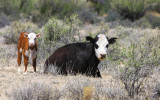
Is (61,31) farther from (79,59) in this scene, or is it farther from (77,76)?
(77,76)

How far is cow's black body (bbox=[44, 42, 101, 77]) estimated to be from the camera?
1022cm

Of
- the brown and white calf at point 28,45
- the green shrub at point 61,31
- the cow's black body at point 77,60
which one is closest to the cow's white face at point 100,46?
the cow's black body at point 77,60

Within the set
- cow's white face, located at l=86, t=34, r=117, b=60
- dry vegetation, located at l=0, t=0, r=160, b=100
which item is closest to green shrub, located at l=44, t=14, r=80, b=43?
dry vegetation, located at l=0, t=0, r=160, b=100

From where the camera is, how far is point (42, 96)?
6633mm

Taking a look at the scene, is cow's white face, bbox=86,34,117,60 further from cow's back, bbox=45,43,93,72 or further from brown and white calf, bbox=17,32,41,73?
brown and white calf, bbox=17,32,41,73

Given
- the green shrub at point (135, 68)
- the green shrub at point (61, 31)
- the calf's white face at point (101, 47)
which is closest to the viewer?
the green shrub at point (135, 68)

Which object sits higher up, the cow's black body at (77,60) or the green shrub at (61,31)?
the green shrub at (61,31)

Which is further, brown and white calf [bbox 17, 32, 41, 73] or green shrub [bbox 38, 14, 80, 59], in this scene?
green shrub [bbox 38, 14, 80, 59]

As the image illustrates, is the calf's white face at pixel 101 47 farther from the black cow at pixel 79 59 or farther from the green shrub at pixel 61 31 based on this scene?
the green shrub at pixel 61 31

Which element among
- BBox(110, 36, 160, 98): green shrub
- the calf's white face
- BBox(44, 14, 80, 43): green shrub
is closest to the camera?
BBox(110, 36, 160, 98): green shrub

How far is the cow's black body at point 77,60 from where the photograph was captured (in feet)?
33.5

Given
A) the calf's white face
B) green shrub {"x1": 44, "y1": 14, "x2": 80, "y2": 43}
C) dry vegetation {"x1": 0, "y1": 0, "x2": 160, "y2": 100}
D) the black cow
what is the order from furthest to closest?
green shrub {"x1": 44, "y1": 14, "x2": 80, "y2": 43} < the black cow < the calf's white face < dry vegetation {"x1": 0, "y1": 0, "x2": 160, "y2": 100}

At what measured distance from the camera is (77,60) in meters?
10.3

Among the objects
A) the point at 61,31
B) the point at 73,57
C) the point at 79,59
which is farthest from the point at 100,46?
the point at 61,31
